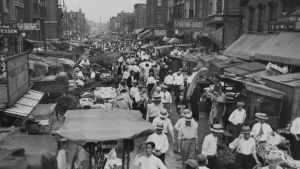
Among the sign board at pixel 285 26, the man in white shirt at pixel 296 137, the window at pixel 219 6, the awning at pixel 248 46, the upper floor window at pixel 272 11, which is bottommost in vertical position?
the man in white shirt at pixel 296 137

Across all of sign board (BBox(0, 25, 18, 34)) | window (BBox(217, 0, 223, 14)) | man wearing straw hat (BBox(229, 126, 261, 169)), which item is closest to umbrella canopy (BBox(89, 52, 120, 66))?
sign board (BBox(0, 25, 18, 34))

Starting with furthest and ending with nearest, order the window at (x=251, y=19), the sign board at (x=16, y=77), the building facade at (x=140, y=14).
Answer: the building facade at (x=140, y=14)
the window at (x=251, y=19)
the sign board at (x=16, y=77)

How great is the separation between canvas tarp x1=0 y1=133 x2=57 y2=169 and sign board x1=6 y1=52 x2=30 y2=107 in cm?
289

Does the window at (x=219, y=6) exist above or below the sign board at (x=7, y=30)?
above

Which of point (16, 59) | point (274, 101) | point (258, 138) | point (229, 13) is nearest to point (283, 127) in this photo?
point (274, 101)

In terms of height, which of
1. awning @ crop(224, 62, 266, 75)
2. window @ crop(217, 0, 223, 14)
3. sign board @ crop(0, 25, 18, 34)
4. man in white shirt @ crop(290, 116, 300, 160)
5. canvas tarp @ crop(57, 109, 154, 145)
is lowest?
man in white shirt @ crop(290, 116, 300, 160)

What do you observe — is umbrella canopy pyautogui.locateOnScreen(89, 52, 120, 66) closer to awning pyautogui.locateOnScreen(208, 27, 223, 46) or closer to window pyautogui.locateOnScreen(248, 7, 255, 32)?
awning pyautogui.locateOnScreen(208, 27, 223, 46)

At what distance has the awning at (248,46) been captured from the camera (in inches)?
819

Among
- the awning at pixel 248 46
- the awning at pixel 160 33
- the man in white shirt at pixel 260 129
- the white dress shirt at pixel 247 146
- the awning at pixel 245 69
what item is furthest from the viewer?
the awning at pixel 160 33

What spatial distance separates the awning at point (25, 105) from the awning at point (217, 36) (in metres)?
19.6

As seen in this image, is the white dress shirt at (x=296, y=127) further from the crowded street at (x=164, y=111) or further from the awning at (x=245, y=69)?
the awning at (x=245, y=69)

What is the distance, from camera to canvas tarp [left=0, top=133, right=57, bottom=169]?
593 centimetres

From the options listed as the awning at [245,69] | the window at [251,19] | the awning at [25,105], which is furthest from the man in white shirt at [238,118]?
the window at [251,19]

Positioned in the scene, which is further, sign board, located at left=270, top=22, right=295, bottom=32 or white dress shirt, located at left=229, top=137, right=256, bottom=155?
sign board, located at left=270, top=22, right=295, bottom=32
